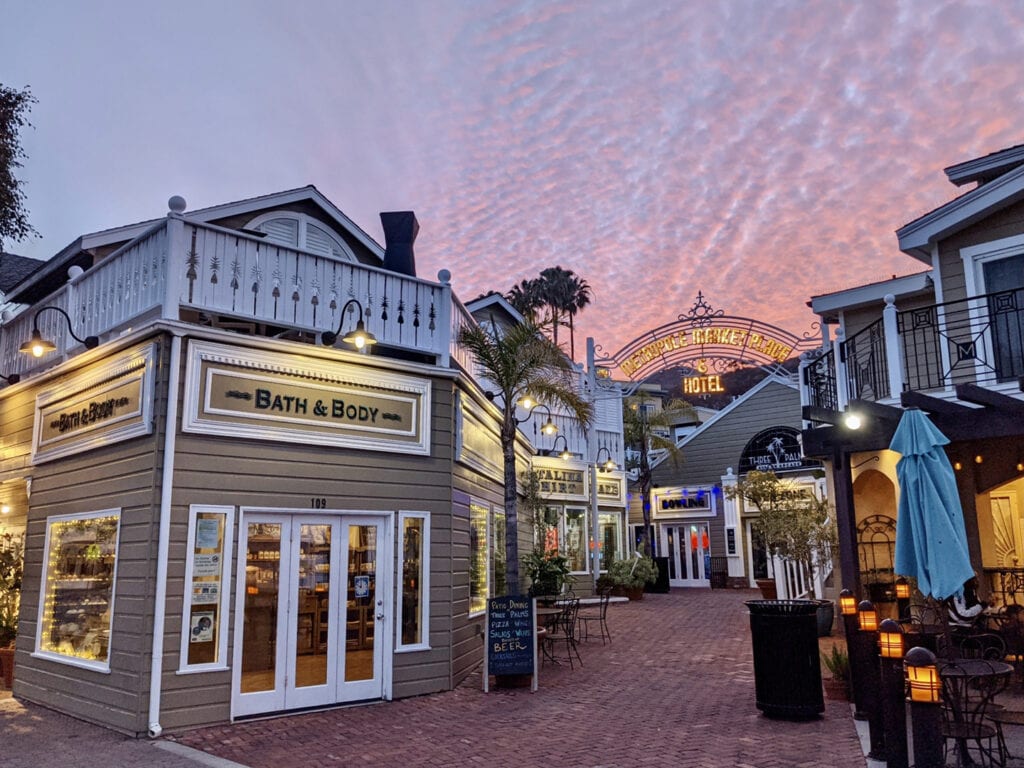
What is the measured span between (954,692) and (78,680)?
8.70 m

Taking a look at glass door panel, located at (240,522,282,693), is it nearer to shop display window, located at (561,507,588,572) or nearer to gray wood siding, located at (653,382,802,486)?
shop display window, located at (561,507,588,572)

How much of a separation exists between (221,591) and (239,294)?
3.29 metres

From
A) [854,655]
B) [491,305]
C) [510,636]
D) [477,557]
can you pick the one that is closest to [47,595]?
[477,557]

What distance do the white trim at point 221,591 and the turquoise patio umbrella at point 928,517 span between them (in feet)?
22.0

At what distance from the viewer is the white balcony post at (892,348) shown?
10.1 m

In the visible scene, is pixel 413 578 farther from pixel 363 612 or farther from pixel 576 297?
pixel 576 297

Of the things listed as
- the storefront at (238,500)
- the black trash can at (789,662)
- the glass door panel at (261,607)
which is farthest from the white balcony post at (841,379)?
the glass door panel at (261,607)

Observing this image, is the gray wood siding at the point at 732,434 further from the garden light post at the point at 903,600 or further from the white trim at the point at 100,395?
the white trim at the point at 100,395

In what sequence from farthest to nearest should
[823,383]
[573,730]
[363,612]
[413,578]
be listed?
[823,383] < [413,578] < [363,612] < [573,730]

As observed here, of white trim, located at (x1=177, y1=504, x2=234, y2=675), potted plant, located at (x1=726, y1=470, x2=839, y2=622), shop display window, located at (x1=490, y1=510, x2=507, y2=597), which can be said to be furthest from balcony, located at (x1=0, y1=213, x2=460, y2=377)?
potted plant, located at (x1=726, y1=470, x2=839, y2=622)

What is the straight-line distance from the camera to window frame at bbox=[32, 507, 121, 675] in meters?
8.07

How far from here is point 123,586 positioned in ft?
26.2

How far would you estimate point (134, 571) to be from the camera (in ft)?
25.8

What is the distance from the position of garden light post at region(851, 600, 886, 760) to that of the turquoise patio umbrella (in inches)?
23.1
